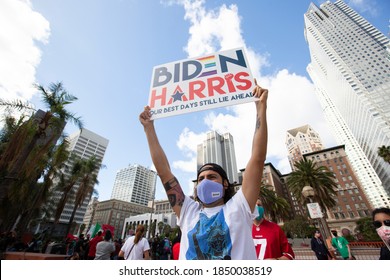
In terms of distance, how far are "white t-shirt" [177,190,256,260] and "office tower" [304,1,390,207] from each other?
315ft

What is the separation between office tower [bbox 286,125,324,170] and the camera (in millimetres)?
111787

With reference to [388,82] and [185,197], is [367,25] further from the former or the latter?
[185,197]

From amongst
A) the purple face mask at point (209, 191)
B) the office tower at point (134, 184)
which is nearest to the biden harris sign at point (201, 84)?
the purple face mask at point (209, 191)

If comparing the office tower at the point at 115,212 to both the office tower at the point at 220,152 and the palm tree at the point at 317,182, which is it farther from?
the palm tree at the point at 317,182

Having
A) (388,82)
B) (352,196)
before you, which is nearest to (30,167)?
(352,196)

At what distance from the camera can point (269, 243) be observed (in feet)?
9.08

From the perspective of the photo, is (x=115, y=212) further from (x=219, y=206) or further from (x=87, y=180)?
(x=219, y=206)

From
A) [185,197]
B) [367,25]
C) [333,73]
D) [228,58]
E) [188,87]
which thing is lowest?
[185,197]

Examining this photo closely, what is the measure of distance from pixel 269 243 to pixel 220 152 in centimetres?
13458

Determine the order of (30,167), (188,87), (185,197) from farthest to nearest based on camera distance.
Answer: (30,167), (188,87), (185,197)

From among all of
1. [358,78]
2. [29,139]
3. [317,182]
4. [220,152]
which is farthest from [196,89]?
[220,152]

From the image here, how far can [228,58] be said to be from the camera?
2.75m
